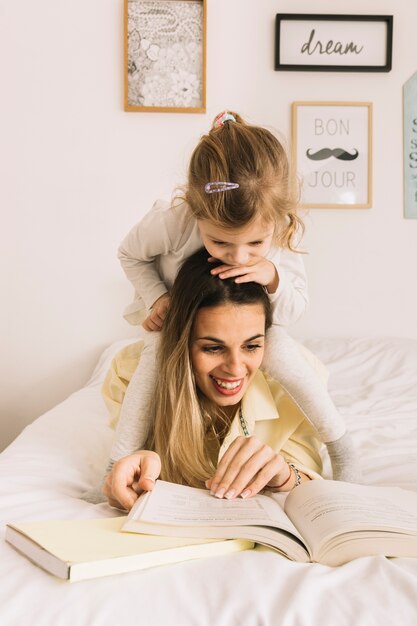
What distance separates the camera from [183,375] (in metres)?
1.30

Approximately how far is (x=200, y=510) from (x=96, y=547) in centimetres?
17

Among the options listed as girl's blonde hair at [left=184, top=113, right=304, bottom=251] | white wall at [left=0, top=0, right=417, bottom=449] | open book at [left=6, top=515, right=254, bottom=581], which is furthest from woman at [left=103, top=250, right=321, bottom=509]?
white wall at [left=0, top=0, right=417, bottom=449]

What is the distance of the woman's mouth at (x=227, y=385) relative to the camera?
1.29 meters

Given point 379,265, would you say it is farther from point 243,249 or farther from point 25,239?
point 243,249

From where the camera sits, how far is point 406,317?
2.70 meters

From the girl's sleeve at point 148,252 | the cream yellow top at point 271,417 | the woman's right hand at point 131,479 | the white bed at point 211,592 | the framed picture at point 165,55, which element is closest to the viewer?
the white bed at point 211,592

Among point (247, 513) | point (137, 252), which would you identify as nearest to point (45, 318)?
point (137, 252)

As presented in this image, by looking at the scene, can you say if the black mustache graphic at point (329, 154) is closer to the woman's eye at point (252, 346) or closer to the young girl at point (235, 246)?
the young girl at point (235, 246)

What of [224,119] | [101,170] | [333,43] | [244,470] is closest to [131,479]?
[244,470]

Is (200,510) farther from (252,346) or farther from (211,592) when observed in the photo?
(252,346)

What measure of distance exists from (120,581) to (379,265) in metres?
2.12

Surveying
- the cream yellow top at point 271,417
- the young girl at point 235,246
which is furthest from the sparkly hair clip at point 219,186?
the cream yellow top at point 271,417

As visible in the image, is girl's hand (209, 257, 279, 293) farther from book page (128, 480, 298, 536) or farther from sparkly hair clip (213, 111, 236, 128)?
book page (128, 480, 298, 536)

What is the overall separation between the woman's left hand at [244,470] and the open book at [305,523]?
54mm
